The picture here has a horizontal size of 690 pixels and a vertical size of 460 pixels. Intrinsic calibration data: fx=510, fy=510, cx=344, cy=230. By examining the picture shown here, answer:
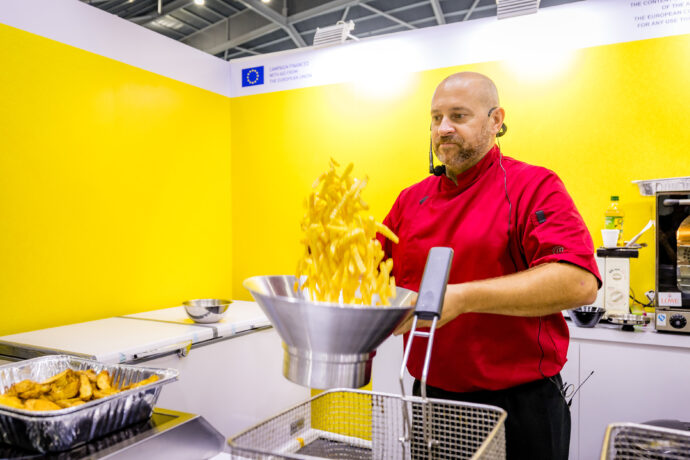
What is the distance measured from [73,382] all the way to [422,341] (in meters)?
0.86

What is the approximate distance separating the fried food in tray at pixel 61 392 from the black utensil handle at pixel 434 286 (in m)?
0.79

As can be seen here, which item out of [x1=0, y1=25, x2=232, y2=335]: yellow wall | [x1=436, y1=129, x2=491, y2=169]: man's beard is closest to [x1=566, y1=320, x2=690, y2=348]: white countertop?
[x1=436, y1=129, x2=491, y2=169]: man's beard

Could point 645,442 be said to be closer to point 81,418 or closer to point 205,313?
point 81,418

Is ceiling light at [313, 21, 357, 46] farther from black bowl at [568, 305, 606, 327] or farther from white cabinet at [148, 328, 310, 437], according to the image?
black bowl at [568, 305, 606, 327]

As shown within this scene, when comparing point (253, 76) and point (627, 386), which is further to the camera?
point (253, 76)

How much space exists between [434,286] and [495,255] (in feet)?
2.35

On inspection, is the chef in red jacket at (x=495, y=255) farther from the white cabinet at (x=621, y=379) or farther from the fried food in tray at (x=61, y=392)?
the white cabinet at (x=621, y=379)

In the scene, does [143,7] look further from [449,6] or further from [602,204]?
[602,204]

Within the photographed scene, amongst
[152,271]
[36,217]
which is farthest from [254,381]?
[36,217]

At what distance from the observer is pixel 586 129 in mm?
2822

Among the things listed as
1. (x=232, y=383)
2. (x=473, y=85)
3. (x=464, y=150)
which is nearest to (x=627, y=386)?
(x=464, y=150)

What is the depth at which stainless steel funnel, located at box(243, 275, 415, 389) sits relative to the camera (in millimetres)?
652

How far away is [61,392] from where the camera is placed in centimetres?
114

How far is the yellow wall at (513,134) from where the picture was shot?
2680 mm
